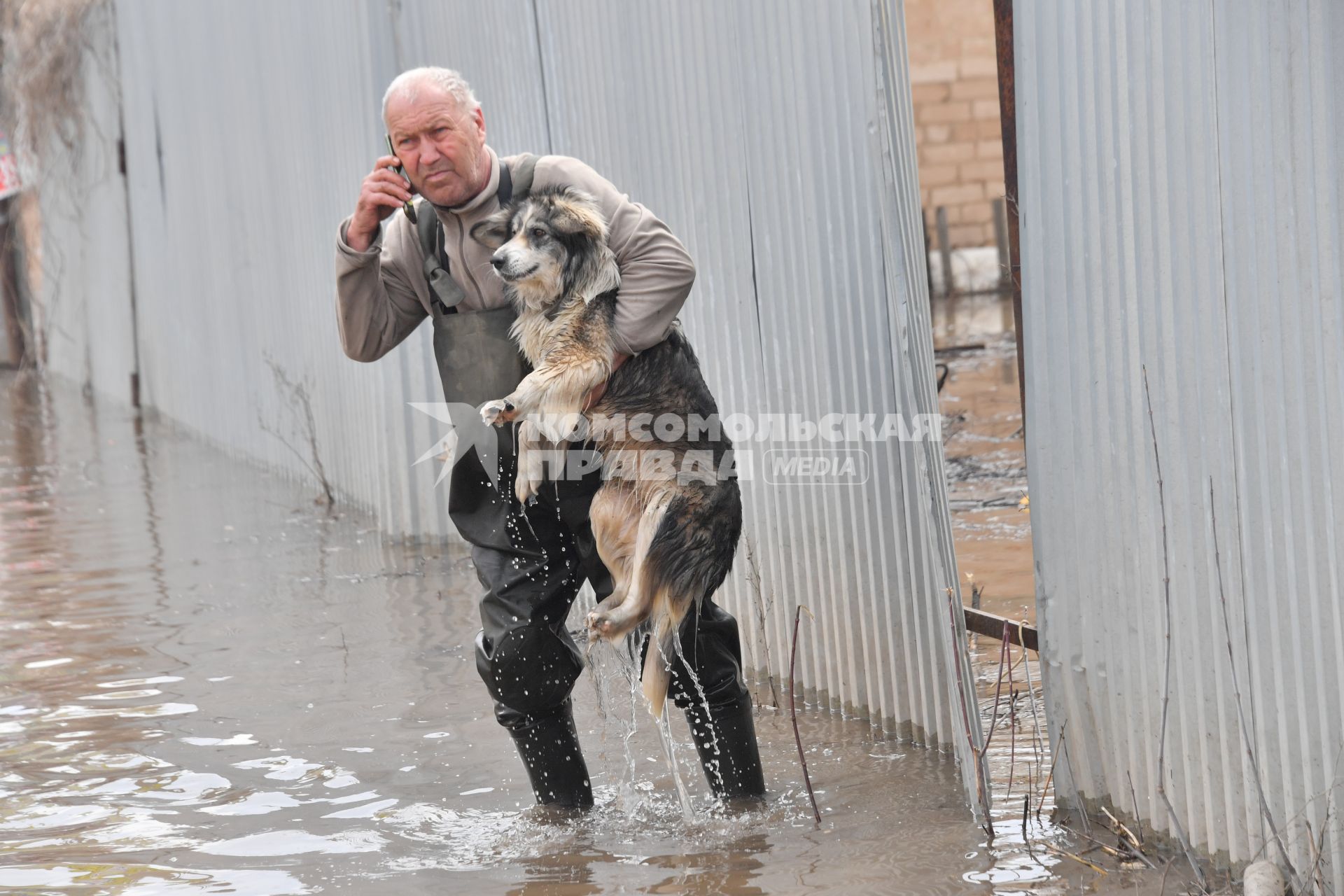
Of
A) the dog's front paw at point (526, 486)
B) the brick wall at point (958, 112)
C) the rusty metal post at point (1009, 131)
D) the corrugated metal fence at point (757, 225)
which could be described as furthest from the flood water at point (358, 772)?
the brick wall at point (958, 112)

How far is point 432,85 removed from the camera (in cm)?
388

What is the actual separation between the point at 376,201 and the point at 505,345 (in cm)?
51

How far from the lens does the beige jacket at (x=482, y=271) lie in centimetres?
388

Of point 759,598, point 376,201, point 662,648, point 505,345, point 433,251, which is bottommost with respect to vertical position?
point 759,598

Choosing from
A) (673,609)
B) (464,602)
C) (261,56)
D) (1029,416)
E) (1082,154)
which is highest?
(261,56)

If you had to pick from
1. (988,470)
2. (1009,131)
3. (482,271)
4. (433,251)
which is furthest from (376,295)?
(988,470)

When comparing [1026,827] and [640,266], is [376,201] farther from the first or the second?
[1026,827]

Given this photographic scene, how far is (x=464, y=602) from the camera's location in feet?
22.9

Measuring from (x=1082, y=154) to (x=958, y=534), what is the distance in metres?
4.07

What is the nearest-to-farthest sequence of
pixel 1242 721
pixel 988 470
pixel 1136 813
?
pixel 1242 721 → pixel 1136 813 → pixel 988 470

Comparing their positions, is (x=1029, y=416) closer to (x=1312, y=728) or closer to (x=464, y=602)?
(x=1312, y=728)

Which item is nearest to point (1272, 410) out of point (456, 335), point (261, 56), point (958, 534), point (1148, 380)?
point (1148, 380)

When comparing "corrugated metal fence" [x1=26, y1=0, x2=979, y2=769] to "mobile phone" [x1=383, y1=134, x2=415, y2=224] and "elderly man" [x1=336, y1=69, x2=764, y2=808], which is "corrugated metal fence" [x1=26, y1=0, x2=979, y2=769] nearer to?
"elderly man" [x1=336, y1=69, x2=764, y2=808]

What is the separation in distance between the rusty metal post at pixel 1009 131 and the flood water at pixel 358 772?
1219 mm
